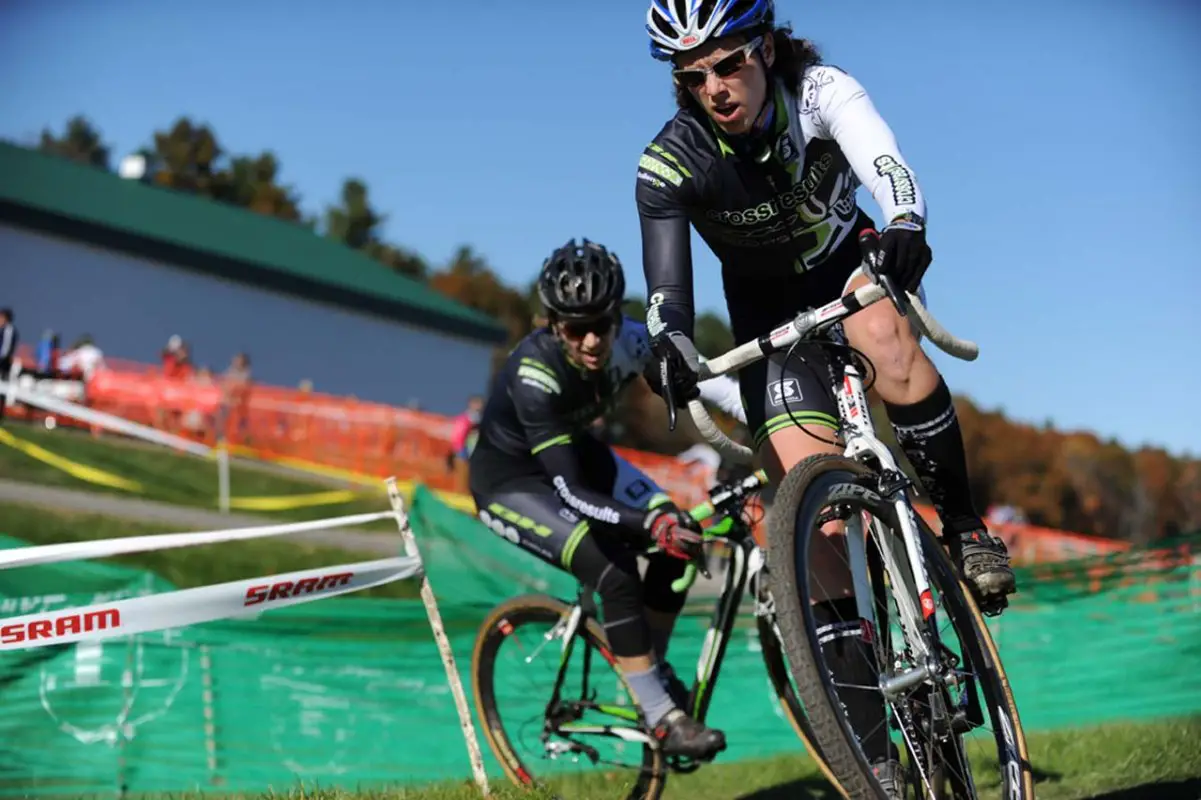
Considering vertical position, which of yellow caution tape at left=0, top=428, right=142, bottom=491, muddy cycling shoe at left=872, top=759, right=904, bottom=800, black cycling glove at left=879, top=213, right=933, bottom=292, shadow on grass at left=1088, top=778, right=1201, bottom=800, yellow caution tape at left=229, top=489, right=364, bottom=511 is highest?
yellow caution tape at left=0, top=428, right=142, bottom=491

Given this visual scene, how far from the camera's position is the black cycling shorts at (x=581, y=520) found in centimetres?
633

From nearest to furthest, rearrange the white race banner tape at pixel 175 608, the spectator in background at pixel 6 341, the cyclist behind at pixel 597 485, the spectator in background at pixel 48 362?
the white race banner tape at pixel 175 608, the cyclist behind at pixel 597 485, the spectator in background at pixel 6 341, the spectator in background at pixel 48 362

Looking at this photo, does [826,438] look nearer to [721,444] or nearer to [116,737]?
[721,444]

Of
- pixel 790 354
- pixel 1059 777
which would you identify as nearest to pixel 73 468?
pixel 1059 777

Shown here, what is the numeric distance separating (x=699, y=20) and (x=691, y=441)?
39.2 meters

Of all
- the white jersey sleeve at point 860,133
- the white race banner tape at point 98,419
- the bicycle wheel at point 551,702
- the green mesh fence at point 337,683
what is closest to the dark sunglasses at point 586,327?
the bicycle wheel at point 551,702

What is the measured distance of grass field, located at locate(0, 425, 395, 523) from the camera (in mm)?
18953

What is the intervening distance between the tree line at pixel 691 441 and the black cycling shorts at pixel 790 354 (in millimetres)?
37316

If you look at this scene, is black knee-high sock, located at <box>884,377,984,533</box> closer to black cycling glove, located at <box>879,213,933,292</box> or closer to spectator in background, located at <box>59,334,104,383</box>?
black cycling glove, located at <box>879,213,933,292</box>

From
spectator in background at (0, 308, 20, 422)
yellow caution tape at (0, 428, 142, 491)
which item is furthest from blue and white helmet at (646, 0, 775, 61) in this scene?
spectator in background at (0, 308, 20, 422)

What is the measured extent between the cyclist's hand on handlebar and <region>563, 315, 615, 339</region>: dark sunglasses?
35.3 inches

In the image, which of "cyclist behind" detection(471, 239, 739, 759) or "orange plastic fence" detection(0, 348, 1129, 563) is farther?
"orange plastic fence" detection(0, 348, 1129, 563)

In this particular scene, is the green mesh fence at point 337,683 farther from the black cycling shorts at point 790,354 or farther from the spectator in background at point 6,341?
the spectator in background at point 6,341

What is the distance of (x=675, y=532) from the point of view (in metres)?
5.88
